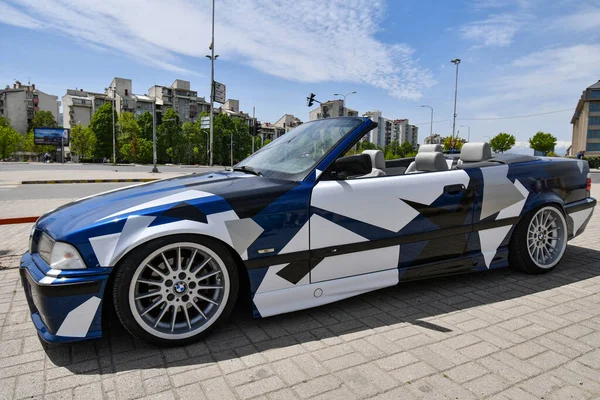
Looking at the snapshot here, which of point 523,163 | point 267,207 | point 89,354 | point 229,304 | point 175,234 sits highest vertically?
point 523,163

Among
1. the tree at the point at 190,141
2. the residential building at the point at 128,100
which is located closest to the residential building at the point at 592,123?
the tree at the point at 190,141

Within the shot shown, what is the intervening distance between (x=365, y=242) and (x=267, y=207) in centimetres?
82

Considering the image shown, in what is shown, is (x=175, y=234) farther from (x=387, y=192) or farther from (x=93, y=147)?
(x=93, y=147)

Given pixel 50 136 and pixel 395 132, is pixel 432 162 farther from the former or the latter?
pixel 395 132

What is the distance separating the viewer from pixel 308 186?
2.73 m

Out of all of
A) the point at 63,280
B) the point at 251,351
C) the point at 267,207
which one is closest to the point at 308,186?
the point at 267,207

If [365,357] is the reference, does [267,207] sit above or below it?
above

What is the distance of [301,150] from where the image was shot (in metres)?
3.23

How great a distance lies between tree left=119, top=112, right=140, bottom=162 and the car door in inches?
2766

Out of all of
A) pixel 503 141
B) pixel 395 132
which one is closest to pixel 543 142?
pixel 503 141

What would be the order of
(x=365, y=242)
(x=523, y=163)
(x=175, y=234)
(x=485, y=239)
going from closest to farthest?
1. (x=175, y=234)
2. (x=365, y=242)
3. (x=485, y=239)
4. (x=523, y=163)

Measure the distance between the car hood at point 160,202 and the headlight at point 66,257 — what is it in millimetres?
48

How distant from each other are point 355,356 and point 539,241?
Answer: 2.64m

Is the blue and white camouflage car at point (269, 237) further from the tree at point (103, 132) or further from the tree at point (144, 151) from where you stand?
the tree at point (103, 132)
